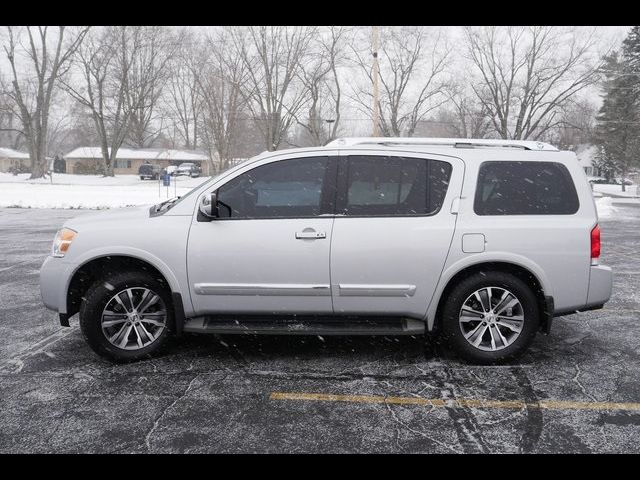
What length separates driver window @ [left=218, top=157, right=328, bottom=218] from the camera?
416 cm

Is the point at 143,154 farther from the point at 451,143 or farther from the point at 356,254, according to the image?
the point at 356,254

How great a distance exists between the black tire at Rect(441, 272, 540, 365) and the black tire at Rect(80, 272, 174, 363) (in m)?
2.31

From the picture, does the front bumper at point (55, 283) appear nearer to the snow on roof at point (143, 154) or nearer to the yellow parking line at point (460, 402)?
the yellow parking line at point (460, 402)

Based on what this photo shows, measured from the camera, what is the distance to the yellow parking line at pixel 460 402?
3380mm

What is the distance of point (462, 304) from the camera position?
402 cm

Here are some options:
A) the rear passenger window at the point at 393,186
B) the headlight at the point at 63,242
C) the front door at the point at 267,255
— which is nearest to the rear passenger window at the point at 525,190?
the rear passenger window at the point at 393,186

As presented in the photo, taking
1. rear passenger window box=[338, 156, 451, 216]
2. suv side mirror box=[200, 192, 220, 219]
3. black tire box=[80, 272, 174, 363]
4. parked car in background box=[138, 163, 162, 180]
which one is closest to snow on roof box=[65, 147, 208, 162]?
parked car in background box=[138, 163, 162, 180]

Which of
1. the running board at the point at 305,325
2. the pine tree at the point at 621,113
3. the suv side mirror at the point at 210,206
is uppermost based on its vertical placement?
the pine tree at the point at 621,113

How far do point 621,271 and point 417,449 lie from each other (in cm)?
688

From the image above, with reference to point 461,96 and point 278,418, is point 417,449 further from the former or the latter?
point 461,96

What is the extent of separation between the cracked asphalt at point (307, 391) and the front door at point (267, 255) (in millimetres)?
551

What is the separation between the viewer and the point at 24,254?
9406mm

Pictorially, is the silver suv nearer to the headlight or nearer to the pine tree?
the headlight

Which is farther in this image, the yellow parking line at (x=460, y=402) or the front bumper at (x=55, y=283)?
the front bumper at (x=55, y=283)
